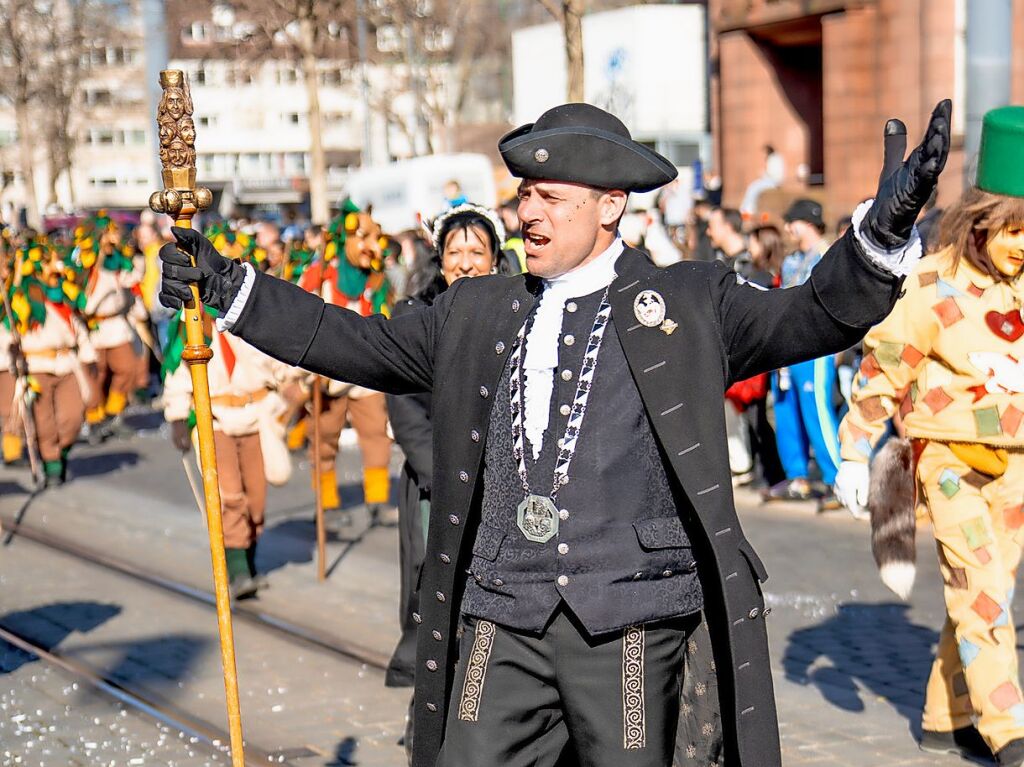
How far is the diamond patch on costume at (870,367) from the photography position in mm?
5398

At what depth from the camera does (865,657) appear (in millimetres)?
7000

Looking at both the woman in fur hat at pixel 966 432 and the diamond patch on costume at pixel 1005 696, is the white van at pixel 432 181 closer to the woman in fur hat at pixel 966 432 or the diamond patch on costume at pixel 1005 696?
the woman in fur hat at pixel 966 432

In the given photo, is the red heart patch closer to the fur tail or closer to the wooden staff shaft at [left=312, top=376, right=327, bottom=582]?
the fur tail

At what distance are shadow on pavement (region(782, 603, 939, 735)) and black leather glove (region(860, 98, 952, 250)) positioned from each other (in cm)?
328

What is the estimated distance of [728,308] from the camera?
352 cm

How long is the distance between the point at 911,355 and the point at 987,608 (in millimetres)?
842

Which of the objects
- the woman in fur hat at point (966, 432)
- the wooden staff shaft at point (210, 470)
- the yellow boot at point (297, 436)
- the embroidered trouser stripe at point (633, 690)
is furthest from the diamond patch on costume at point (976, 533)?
the yellow boot at point (297, 436)

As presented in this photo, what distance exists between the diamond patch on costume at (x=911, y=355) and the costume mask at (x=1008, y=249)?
14.4 inches

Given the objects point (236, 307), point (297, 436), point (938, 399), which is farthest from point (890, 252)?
point (297, 436)

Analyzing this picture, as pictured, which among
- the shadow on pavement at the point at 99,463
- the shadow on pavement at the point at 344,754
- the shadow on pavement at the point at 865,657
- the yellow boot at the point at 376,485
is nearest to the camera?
the shadow on pavement at the point at 344,754

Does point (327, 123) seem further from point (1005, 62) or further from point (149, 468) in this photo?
point (1005, 62)

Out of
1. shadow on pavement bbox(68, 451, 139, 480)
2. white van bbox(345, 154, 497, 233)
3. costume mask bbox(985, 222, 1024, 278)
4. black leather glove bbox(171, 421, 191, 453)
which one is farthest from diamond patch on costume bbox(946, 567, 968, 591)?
white van bbox(345, 154, 497, 233)

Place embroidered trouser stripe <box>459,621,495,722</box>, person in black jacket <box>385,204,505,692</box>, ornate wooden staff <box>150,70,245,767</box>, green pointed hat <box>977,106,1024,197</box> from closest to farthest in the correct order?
1. embroidered trouser stripe <box>459,621,495,722</box>
2. ornate wooden staff <box>150,70,245,767</box>
3. green pointed hat <box>977,106,1024,197</box>
4. person in black jacket <box>385,204,505,692</box>

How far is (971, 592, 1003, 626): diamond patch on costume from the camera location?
5.25m
